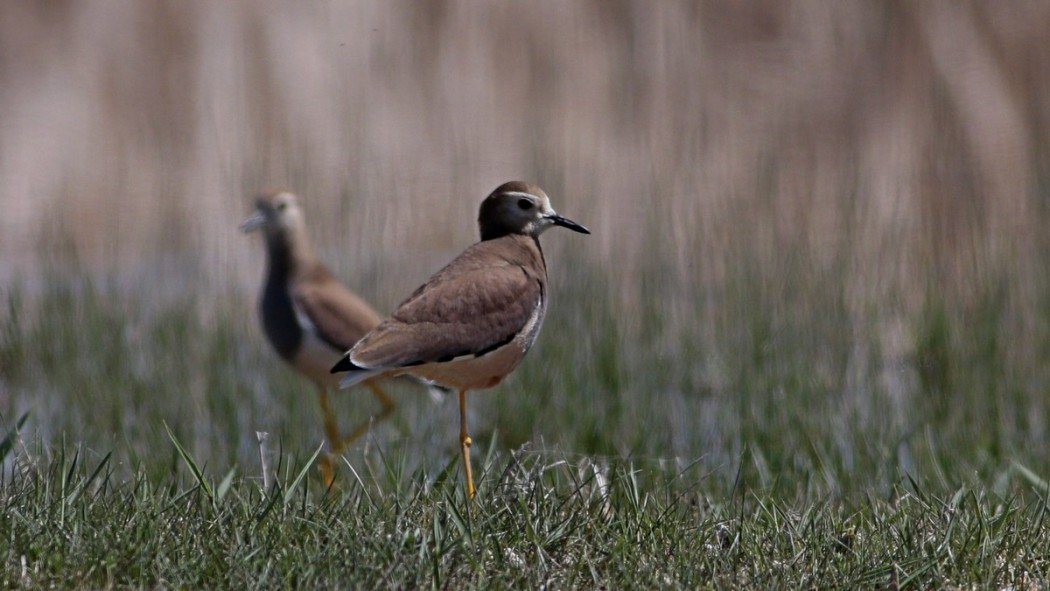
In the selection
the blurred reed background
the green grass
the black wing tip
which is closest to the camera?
the green grass

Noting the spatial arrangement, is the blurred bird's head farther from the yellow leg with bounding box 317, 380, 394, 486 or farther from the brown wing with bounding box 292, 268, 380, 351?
the yellow leg with bounding box 317, 380, 394, 486

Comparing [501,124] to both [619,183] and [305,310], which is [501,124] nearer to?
[619,183]

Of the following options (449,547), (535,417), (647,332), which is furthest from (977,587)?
(647,332)

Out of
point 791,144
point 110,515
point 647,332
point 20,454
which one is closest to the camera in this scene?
point 110,515

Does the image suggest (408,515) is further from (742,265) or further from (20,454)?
(742,265)

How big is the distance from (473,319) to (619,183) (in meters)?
5.29

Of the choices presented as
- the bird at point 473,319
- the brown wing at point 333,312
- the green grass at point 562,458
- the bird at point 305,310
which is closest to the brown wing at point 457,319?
the bird at point 473,319

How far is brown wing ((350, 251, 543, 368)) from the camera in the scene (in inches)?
158

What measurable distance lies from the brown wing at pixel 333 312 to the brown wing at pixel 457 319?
199cm

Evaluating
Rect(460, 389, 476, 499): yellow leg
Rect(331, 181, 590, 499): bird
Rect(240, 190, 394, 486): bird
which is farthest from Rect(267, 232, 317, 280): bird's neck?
Rect(460, 389, 476, 499): yellow leg

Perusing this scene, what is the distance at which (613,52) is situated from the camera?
9.74 meters

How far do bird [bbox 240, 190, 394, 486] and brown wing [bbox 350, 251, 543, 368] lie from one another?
1854 millimetres

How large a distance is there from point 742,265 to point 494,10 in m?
3.02

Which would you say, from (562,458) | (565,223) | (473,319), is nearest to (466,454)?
(473,319)
